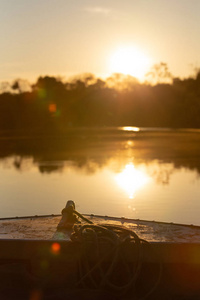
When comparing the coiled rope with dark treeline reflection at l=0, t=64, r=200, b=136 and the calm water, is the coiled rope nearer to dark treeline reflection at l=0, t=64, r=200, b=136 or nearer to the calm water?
the calm water

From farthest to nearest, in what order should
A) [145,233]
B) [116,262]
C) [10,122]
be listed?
[10,122]
[145,233]
[116,262]

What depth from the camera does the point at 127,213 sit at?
16.1m

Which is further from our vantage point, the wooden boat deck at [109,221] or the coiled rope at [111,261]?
the wooden boat deck at [109,221]

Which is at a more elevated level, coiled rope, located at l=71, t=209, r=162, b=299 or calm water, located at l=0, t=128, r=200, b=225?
coiled rope, located at l=71, t=209, r=162, b=299

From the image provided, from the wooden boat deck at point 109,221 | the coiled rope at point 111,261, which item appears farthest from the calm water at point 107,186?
the coiled rope at point 111,261

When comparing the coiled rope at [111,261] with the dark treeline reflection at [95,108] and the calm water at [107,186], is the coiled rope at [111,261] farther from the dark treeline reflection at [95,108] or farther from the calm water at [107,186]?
the dark treeline reflection at [95,108]

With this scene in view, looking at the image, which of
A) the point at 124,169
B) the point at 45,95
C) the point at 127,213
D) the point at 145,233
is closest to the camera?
the point at 145,233

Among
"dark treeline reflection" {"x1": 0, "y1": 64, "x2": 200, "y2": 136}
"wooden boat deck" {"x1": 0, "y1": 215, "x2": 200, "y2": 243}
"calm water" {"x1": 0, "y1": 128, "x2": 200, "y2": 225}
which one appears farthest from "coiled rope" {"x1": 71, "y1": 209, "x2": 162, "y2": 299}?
"dark treeline reflection" {"x1": 0, "y1": 64, "x2": 200, "y2": 136}

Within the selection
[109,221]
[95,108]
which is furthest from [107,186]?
[95,108]

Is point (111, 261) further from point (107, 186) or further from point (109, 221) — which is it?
point (107, 186)

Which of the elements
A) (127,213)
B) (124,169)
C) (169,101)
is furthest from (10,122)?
(127,213)

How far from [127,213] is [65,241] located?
8.99m

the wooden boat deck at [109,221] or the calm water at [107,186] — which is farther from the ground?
the wooden boat deck at [109,221]

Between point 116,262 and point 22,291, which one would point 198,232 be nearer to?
point 116,262
